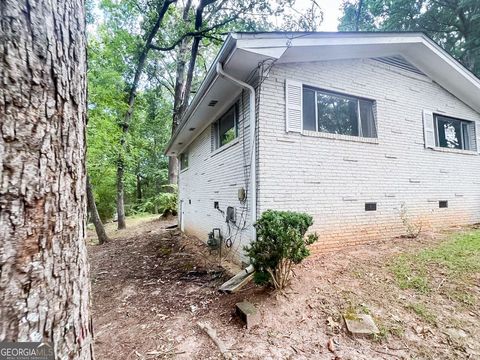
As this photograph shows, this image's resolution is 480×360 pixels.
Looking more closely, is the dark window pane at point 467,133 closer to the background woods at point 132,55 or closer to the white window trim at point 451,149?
the white window trim at point 451,149

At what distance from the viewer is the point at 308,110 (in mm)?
5348

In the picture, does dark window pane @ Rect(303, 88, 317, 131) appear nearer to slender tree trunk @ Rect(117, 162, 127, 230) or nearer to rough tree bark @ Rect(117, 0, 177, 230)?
rough tree bark @ Rect(117, 0, 177, 230)

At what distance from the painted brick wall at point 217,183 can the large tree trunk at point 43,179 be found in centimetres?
393

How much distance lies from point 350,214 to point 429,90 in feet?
15.6

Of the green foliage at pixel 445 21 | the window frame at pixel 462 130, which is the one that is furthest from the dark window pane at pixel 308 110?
the green foliage at pixel 445 21

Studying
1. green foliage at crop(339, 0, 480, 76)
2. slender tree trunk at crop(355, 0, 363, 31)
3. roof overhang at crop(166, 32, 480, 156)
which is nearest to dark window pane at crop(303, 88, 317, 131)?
roof overhang at crop(166, 32, 480, 156)

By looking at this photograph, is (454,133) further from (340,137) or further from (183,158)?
(183,158)

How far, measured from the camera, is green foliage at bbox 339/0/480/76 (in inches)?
447

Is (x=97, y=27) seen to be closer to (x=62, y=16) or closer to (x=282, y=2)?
(x=282, y=2)

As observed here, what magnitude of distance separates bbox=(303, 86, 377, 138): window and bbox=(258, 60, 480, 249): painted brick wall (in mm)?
182

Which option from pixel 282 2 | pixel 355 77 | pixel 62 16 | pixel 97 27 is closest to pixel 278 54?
pixel 355 77

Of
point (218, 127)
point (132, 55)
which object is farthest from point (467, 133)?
point (132, 55)

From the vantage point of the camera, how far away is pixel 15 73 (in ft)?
3.06

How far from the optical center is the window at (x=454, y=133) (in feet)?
24.2
